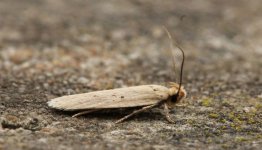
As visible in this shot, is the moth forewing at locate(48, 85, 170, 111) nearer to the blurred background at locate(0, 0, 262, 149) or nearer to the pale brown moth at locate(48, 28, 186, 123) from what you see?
the pale brown moth at locate(48, 28, 186, 123)

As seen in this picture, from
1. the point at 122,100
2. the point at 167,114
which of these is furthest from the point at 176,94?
the point at 122,100

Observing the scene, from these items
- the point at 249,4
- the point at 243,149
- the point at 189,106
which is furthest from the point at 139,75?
the point at 249,4

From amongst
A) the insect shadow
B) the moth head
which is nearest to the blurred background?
the insect shadow

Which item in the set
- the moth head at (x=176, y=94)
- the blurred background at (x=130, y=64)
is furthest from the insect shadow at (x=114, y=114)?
the moth head at (x=176, y=94)

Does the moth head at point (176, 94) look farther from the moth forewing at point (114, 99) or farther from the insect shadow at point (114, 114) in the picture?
the insect shadow at point (114, 114)

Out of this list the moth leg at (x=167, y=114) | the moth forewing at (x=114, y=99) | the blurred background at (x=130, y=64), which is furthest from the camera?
the moth leg at (x=167, y=114)

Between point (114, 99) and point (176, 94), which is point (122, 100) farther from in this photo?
point (176, 94)

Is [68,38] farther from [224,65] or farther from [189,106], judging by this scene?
Answer: [189,106]
